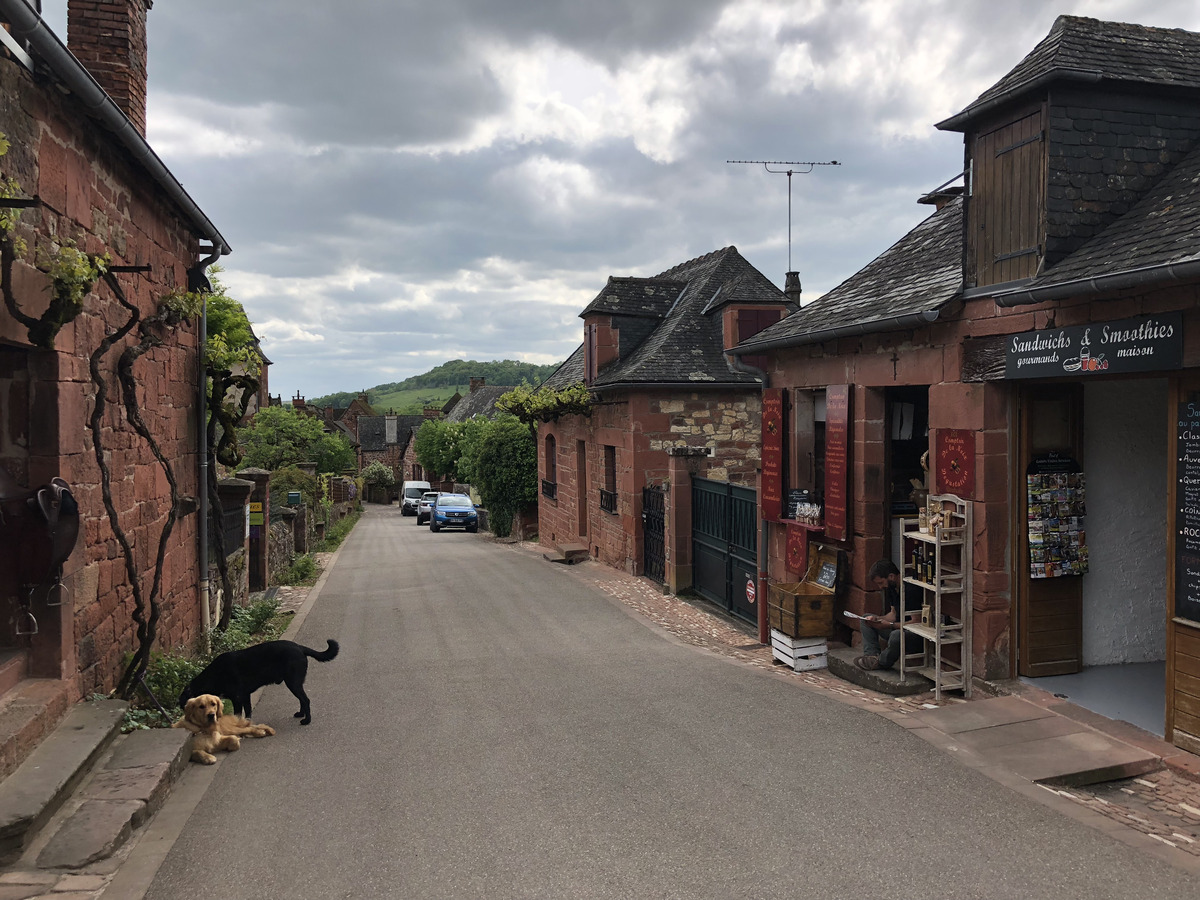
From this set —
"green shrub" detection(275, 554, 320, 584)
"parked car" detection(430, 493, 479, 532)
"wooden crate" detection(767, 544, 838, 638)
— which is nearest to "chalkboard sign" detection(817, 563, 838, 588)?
"wooden crate" detection(767, 544, 838, 638)

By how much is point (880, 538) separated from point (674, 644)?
2679 millimetres

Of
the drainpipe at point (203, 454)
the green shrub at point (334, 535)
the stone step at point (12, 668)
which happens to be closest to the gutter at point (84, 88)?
the drainpipe at point (203, 454)

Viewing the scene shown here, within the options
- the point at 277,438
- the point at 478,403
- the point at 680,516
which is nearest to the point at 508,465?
the point at 277,438

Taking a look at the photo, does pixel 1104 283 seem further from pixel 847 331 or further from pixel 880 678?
pixel 880 678

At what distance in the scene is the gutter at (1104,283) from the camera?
503 cm

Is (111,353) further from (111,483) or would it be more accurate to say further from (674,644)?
(674,644)

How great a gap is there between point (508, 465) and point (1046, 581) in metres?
20.9

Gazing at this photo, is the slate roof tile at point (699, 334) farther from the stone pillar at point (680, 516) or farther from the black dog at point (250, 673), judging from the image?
the black dog at point (250, 673)

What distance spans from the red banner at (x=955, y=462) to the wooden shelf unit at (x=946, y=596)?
0.12m

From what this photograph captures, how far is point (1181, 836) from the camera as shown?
4562 mm

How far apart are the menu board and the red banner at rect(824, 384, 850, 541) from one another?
212 cm

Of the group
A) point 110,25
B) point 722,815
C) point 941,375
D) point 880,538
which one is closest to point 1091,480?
point 941,375

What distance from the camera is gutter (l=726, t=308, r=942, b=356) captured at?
7.32 metres

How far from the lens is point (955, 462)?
7250 mm
